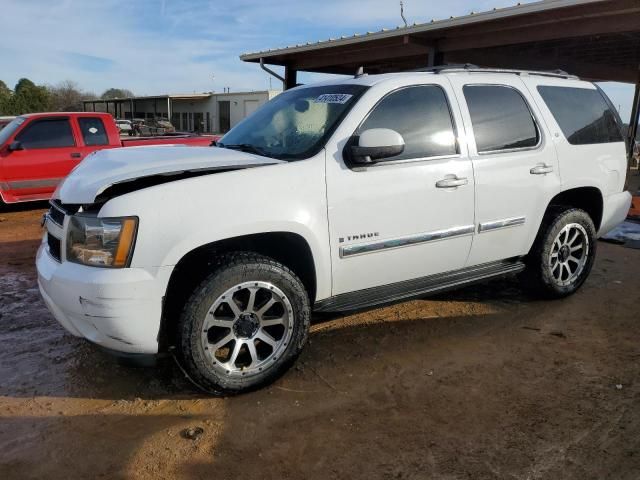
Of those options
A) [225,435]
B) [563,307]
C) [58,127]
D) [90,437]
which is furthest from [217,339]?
[58,127]

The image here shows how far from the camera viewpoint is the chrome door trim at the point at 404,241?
328 centimetres

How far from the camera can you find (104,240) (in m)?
2.70

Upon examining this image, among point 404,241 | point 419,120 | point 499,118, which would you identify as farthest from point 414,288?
point 499,118

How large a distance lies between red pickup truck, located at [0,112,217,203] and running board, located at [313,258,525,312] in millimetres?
5749

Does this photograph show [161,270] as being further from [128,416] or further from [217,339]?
[128,416]

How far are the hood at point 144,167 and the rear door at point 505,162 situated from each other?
5.37ft

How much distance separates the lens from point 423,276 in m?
3.74

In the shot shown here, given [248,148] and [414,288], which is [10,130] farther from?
[414,288]

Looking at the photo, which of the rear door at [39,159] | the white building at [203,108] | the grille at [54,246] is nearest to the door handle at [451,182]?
the grille at [54,246]

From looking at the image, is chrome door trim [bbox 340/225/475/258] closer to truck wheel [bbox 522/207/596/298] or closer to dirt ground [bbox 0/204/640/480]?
dirt ground [bbox 0/204/640/480]

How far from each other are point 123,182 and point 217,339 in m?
1.03

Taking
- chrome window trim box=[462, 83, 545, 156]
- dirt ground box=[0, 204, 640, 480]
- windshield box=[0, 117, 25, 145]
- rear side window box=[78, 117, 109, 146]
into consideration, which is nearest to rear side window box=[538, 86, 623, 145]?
chrome window trim box=[462, 83, 545, 156]

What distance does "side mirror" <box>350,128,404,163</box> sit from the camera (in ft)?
10.4

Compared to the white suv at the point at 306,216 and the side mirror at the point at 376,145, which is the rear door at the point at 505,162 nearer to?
the white suv at the point at 306,216
